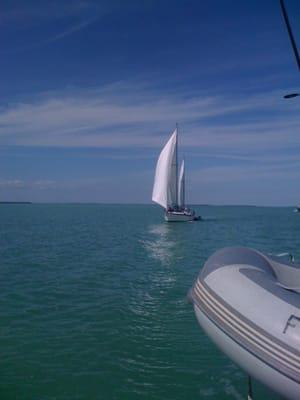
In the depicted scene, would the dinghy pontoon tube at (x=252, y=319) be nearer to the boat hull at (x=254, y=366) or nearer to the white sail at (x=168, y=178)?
the boat hull at (x=254, y=366)

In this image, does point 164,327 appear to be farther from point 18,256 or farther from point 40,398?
point 18,256

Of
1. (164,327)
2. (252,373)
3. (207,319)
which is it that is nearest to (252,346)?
(252,373)

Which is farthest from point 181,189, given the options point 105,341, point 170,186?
point 105,341

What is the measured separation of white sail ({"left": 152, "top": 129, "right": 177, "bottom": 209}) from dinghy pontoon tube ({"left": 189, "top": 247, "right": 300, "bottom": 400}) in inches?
2115

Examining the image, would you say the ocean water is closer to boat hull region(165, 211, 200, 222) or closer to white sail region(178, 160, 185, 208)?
boat hull region(165, 211, 200, 222)

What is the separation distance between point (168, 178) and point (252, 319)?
181 feet

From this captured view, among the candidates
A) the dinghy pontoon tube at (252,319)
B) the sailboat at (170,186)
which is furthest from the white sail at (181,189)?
the dinghy pontoon tube at (252,319)

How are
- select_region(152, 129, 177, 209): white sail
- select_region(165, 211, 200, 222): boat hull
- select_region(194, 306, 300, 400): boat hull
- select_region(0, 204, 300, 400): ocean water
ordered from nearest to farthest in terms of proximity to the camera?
1. select_region(194, 306, 300, 400): boat hull
2. select_region(0, 204, 300, 400): ocean water
3. select_region(165, 211, 200, 222): boat hull
4. select_region(152, 129, 177, 209): white sail

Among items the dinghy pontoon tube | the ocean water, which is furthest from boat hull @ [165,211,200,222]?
the dinghy pontoon tube

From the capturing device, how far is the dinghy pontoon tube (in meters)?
4.52

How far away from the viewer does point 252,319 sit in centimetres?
499

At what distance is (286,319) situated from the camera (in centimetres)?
467

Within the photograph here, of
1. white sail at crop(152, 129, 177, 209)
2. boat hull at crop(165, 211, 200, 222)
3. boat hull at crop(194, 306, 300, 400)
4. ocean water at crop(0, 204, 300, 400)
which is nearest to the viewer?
boat hull at crop(194, 306, 300, 400)

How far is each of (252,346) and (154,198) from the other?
57547 millimetres
